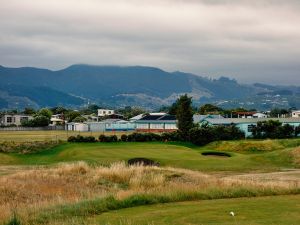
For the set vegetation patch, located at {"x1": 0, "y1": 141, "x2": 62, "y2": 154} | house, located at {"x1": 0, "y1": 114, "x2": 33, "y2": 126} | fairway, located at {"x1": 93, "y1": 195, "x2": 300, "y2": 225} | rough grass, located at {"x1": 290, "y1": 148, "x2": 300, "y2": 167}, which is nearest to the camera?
fairway, located at {"x1": 93, "y1": 195, "x2": 300, "y2": 225}

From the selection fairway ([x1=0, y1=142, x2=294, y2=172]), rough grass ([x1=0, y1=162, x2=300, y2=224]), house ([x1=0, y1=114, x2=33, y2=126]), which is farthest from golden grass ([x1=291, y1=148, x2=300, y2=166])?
house ([x1=0, y1=114, x2=33, y2=126])

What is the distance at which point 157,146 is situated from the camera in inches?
2938

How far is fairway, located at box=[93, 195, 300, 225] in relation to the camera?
17469 mm

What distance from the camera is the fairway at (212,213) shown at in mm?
17469

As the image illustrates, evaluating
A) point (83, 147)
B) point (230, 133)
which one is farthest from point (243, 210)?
point (230, 133)

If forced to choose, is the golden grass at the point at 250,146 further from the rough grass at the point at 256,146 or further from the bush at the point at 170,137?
the bush at the point at 170,137

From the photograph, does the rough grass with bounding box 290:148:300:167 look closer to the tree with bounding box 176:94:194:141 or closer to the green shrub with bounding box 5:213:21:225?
the tree with bounding box 176:94:194:141

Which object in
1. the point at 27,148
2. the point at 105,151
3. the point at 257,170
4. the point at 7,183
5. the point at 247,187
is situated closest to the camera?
the point at 247,187

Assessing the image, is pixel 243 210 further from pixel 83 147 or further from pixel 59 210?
pixel 83 147

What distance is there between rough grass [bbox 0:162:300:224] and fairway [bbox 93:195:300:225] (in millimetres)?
983

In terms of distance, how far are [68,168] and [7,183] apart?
801 centimetres

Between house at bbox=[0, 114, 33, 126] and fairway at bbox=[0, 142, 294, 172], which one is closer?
fairway at bbox=[0, 142, 294, 172]

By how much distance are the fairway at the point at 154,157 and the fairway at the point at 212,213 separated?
3077 cm

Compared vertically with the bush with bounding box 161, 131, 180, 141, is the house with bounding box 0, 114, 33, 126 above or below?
above
